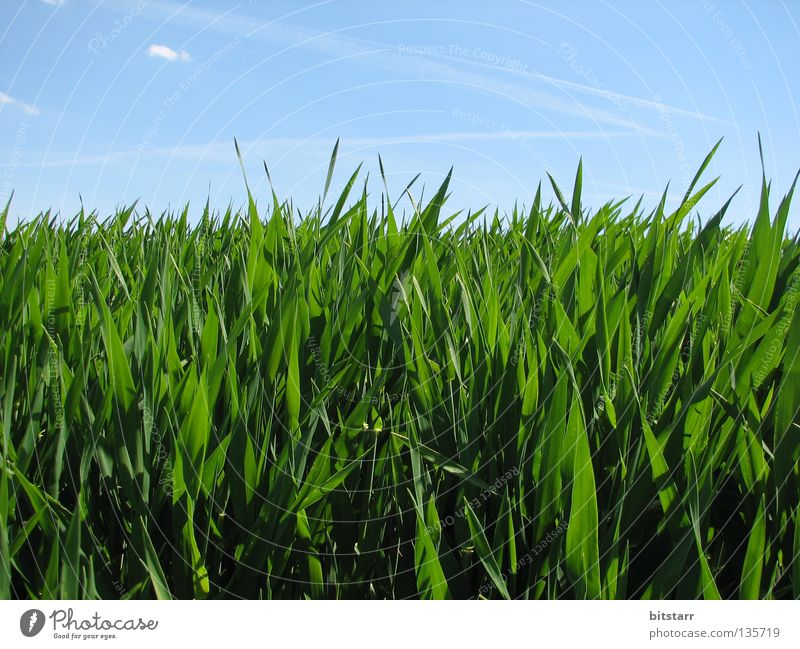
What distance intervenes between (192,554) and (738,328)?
74 cm

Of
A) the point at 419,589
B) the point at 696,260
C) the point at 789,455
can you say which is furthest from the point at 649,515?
the point at 696,260

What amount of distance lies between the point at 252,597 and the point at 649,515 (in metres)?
0.44

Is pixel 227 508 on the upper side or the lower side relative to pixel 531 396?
lower

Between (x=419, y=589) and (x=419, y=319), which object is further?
(x=419, y=319)

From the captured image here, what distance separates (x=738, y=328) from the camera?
0.84 meters
